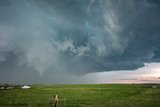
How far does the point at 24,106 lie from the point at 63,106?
7301mm

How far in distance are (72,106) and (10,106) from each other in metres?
11.6

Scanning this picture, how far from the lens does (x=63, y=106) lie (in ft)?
165

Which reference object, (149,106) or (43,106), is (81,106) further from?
(149,106)

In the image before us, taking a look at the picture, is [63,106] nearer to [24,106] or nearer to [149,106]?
[24,106]

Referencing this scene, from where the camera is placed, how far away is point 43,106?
50.0 metres

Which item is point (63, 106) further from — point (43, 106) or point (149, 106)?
point (149, 106)

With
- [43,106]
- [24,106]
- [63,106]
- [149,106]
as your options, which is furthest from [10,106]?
[149,106]

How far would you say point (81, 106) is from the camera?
163ft

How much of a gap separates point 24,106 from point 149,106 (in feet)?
75.4

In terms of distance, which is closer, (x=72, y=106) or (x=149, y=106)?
(x=149, y=106)

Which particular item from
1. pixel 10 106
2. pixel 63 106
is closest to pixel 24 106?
pixel 10 106

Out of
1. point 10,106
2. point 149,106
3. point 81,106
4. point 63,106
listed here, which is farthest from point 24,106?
point 149,106

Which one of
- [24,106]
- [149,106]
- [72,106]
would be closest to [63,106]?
[72,106]

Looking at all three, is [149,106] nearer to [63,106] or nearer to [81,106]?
[81,106]
